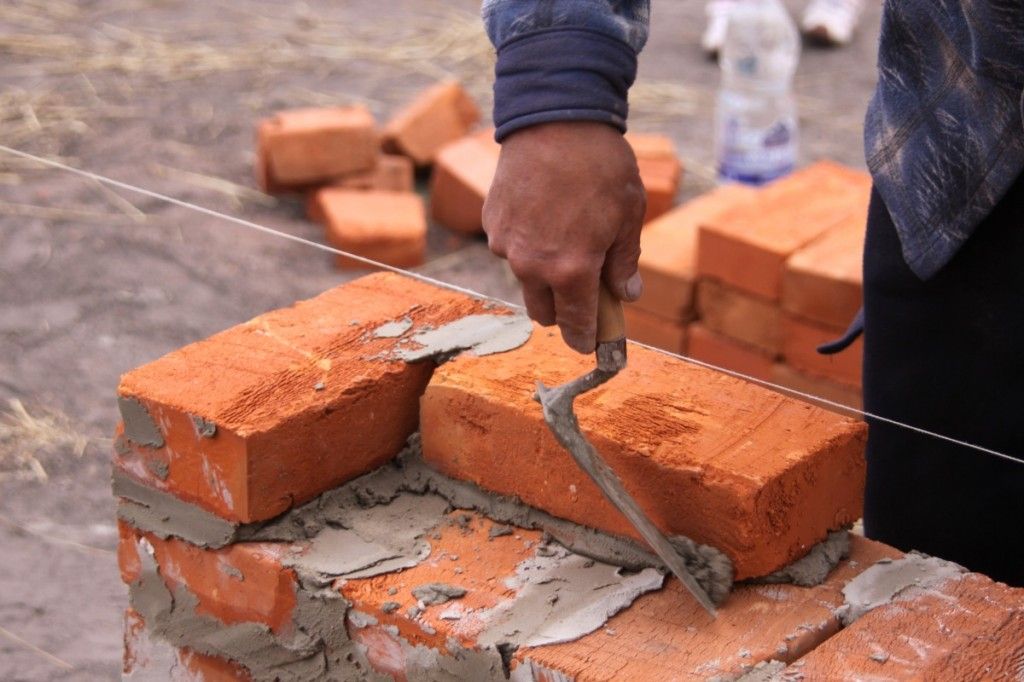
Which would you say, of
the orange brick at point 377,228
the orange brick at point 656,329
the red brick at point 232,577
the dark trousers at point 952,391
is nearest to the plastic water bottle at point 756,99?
the orange brick at point 377,228

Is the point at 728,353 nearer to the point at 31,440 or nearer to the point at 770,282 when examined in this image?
the point at 770,282

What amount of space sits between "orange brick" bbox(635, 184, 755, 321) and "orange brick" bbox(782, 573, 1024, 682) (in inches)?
105

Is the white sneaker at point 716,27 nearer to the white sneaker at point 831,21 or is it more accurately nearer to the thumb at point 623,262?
the white sneaker at point 831,21

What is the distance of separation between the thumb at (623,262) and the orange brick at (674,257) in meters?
2.65

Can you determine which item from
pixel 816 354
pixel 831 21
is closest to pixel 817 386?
pixel 816 354

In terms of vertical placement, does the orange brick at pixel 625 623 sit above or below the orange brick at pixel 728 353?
above

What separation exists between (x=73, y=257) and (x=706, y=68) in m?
4.41

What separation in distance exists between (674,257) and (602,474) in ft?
9.19

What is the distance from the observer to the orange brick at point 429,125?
685 centimetres

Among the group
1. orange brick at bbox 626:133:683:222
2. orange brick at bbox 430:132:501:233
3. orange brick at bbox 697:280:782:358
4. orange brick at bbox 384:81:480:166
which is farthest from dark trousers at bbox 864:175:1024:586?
orange brick at bbox 384:81:480:166

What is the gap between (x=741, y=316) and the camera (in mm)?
4699

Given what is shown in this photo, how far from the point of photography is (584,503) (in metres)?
2.35

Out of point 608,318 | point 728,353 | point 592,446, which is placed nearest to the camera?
point 608,318

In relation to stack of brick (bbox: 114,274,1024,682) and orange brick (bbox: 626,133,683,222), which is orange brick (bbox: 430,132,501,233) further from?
stack of brick (bbox: 114,274,1024,682)
